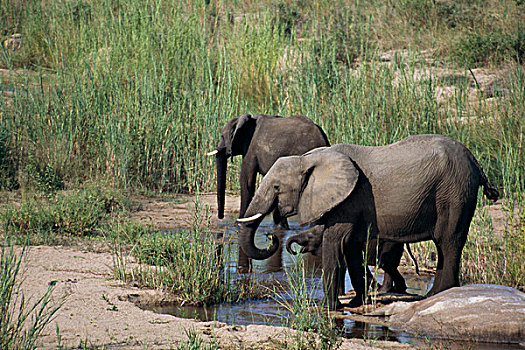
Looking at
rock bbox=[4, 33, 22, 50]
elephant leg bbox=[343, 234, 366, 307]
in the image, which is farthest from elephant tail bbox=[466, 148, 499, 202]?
rock bbox=[4, 33, 22, 50]

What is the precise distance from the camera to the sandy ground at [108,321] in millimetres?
4766

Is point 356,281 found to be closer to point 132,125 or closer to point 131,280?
point 131,280

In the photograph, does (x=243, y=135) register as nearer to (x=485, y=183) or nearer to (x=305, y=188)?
(x=305, y=188)

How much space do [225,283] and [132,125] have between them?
5.69 metres

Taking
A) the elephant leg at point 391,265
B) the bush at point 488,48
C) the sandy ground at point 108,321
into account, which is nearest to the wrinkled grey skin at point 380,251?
the elephant leg at point 391,265

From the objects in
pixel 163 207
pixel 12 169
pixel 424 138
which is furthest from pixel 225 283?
pixel 12 169

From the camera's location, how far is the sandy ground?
4766 mm

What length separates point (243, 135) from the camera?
354 inches

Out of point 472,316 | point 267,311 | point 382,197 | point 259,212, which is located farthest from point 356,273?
point 472,316

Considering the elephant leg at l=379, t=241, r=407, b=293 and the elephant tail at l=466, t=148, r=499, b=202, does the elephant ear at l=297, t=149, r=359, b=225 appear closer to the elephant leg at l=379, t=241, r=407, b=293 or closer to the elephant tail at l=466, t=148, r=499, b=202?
the elephant leg at l=379, t=241, r=407, b=293

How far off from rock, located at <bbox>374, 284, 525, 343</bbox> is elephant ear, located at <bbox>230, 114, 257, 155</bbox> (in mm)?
4034

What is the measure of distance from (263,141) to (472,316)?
423 centimetres

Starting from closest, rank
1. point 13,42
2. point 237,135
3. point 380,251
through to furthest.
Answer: point 380,251 → point 237,135 → point 13,42

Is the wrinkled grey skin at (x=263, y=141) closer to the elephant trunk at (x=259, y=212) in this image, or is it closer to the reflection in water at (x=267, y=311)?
the reflection in water at (x=267, y=311)
